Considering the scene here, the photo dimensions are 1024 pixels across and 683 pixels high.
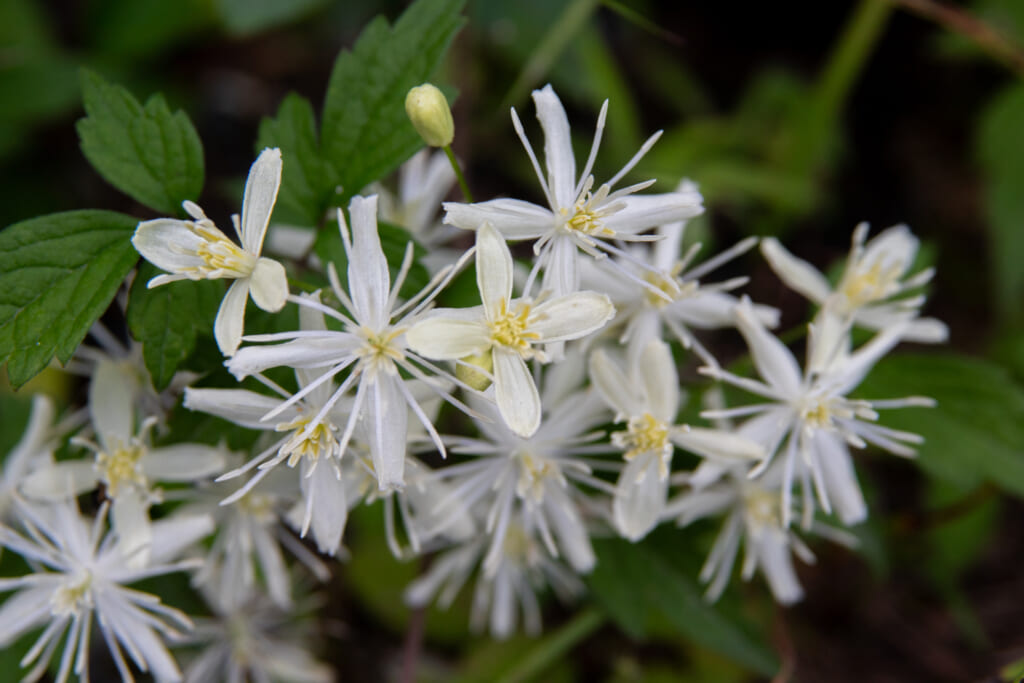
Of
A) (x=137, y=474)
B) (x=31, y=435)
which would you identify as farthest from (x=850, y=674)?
(x=31, y=435)

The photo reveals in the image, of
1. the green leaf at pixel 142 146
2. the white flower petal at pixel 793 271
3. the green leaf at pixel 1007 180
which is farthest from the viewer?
the green leaf at pixel 1007 180

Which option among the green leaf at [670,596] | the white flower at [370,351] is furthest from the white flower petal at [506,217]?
the green leaf at [670,596]

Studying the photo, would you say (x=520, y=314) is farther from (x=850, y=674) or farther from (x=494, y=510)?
(x=850, y=674)

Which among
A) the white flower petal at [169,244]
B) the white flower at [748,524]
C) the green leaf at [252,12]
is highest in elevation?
the green leaf at [252,12]

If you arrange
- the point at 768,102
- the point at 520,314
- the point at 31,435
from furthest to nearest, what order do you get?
the point at 768,102, the point at 31,435, the point at 520,314

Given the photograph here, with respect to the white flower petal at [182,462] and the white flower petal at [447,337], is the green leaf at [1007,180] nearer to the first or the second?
the white flower petal at [447,337]
